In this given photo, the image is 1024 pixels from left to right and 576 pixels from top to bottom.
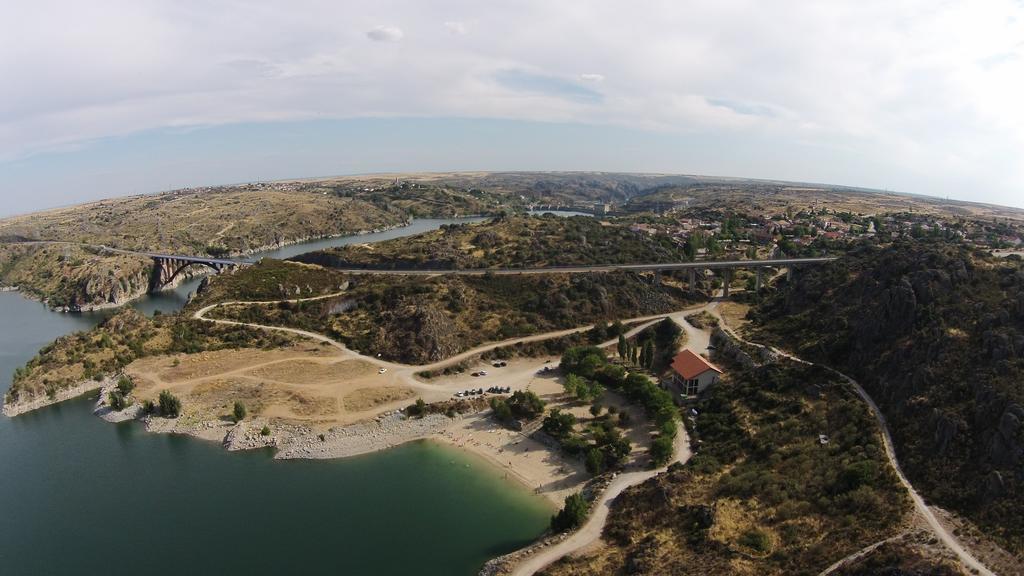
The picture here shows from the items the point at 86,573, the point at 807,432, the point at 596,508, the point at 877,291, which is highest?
the point at 877,291

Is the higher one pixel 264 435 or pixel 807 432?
pixel 807 432

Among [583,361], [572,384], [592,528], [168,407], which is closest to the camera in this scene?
[592,528]

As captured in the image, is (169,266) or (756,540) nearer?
(756,540)

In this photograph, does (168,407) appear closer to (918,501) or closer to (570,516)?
(570,516)

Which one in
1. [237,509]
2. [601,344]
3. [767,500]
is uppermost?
[601,344]

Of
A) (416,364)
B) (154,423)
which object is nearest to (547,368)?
(416,364)

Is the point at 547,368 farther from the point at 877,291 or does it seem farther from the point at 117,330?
the point at 117,330

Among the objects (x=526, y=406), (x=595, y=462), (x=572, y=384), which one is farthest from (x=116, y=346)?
(x=595, y=462)

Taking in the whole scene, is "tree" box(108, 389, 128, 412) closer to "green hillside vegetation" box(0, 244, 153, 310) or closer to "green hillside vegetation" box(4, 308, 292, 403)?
"green hillside vegetation" box(4, 308, 292, 403)
